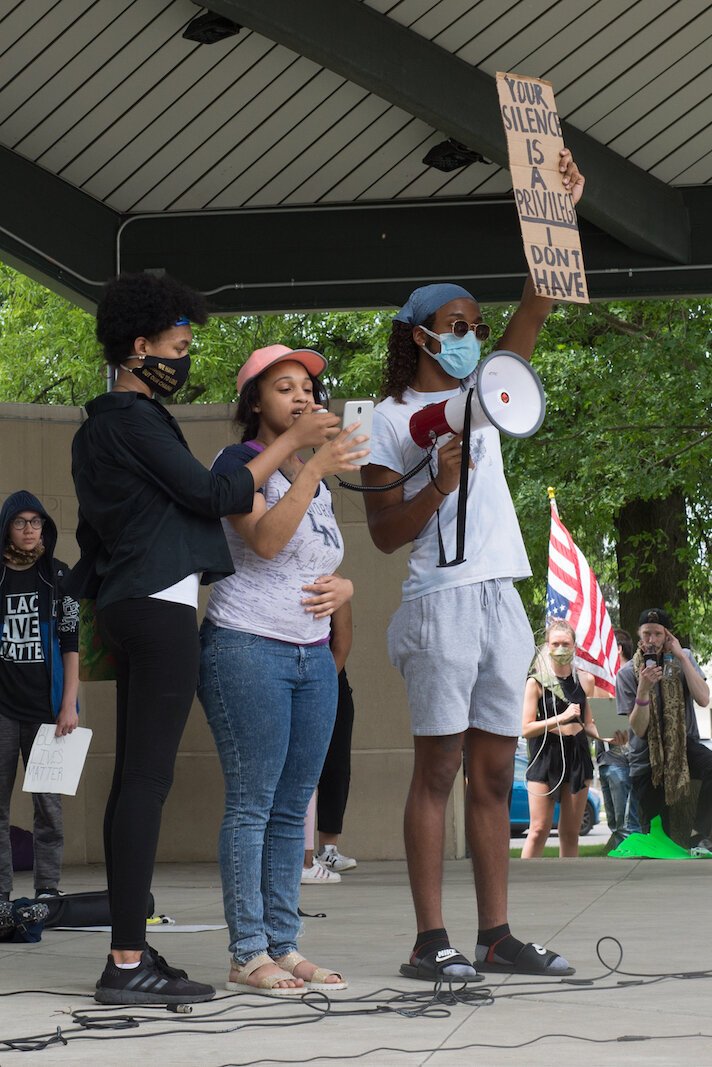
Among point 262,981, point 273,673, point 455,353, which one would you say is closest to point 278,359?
point 455,353

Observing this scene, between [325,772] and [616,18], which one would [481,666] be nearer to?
[325,772]

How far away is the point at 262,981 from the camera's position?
163 inches

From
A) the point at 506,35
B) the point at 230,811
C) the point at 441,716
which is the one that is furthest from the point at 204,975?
the point at 506,35

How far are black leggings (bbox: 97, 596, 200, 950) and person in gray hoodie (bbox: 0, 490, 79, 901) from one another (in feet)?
8.15

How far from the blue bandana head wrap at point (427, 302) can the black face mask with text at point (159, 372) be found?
0.80 meters

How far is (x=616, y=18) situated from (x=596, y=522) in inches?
461

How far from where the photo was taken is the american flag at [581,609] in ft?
44.8

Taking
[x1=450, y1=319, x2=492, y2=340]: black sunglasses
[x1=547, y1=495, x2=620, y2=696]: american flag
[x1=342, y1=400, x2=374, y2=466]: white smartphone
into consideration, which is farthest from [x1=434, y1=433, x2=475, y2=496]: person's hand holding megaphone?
[x1=547, y1=495, x2=620, y2=696]: american flag

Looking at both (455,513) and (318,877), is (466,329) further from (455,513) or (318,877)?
(318,877)

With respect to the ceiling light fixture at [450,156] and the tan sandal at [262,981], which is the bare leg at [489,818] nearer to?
the tan sandal at [262,981]

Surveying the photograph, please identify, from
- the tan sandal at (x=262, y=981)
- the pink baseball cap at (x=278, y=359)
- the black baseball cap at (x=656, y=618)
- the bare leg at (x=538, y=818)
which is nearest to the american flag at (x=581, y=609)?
the black baseball cap at (x=656, y=618)

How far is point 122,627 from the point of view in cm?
417

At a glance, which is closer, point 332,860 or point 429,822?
point 429,822

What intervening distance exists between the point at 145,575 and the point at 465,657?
1041mm
